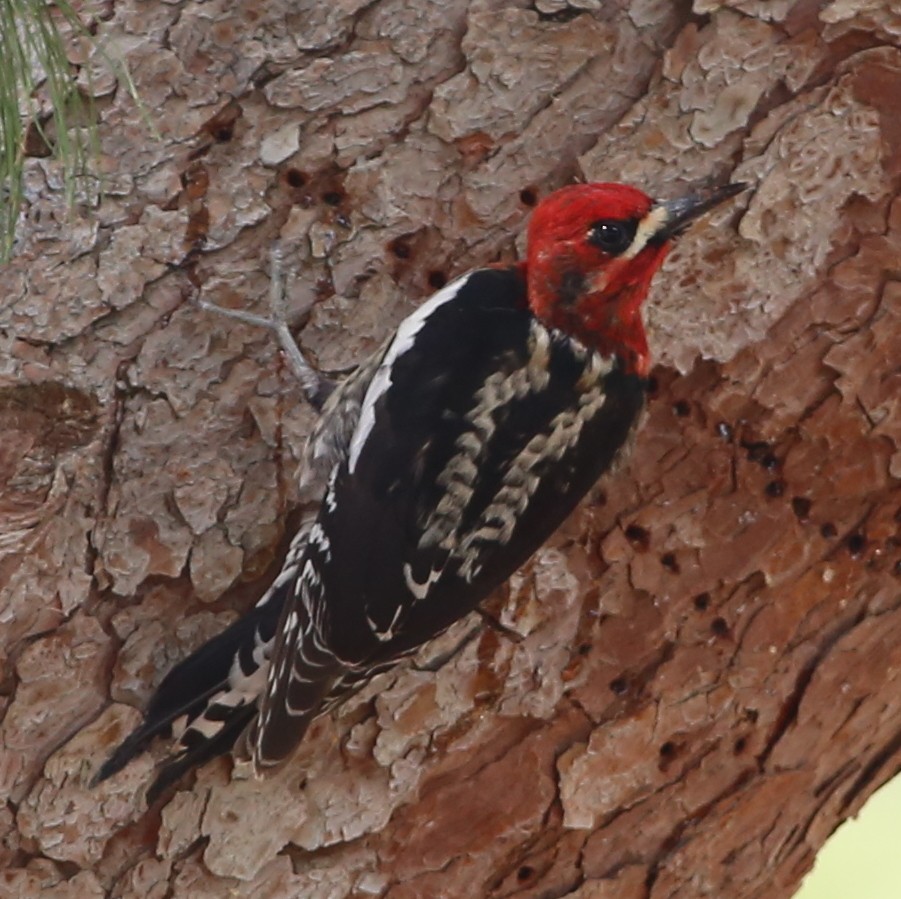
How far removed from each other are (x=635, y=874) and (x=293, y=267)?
3.84ft

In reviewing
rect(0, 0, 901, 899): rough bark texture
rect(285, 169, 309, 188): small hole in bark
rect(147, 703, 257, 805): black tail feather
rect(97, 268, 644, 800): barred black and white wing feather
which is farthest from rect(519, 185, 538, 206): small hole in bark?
rect(147, 703, 257, 805): black tail feather

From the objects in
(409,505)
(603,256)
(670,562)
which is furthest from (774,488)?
(409,505)

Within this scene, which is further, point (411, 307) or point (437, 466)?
point (411, 307)

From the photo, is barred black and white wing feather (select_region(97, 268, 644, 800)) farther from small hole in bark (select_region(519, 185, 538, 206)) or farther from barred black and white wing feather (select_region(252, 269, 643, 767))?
small hole in bark (select_region(519, 185, 538, 206))

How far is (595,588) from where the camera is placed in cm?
235

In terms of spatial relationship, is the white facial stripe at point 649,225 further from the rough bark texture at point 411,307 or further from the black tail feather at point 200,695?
the black tail feather at point 200,695

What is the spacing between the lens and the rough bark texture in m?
2.25

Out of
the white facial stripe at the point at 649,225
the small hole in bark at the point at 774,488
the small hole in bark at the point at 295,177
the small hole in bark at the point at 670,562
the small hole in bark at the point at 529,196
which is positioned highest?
the white facial stripe at the point at 649,225

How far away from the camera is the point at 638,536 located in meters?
2.35

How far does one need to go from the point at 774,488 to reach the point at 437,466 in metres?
0.57

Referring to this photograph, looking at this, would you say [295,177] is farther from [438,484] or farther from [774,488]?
[774,488]

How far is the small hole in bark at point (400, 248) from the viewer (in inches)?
93.4

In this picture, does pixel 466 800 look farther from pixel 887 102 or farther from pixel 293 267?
pixel 887 102

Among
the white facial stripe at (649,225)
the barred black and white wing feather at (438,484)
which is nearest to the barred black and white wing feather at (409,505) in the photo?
the barred black and white wing feather at (438,484)
